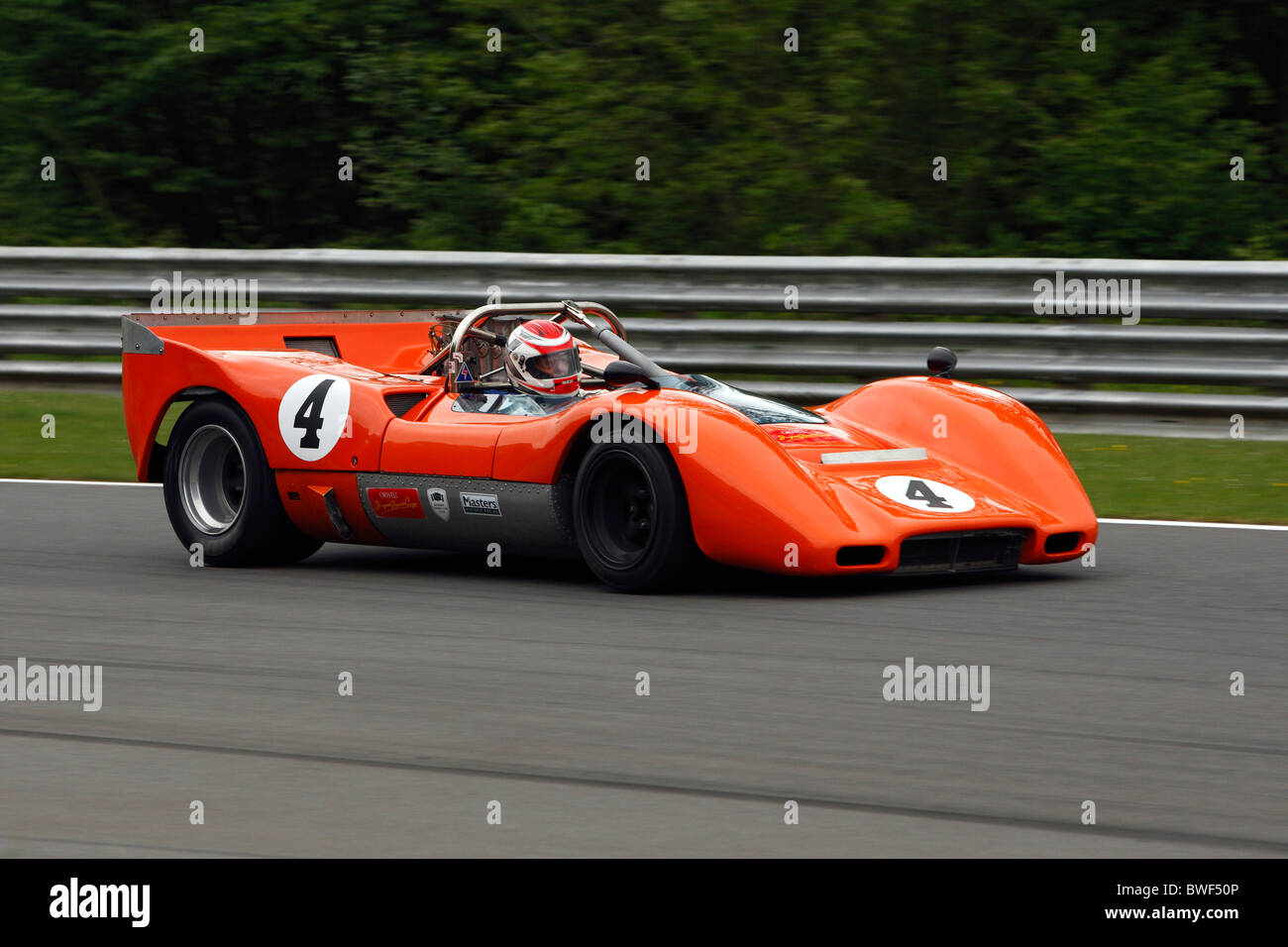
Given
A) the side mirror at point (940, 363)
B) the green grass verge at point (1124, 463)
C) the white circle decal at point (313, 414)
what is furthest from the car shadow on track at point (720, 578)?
the green grass verge at point (1124, 463)

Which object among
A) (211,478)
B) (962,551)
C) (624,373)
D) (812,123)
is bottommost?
(962,551)

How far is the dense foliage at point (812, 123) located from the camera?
15.2 meters

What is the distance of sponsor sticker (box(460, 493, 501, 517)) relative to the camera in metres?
8.02

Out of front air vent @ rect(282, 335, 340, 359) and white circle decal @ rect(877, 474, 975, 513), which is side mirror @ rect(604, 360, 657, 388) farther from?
front air vent @ rect(282, 335, 340, 359)

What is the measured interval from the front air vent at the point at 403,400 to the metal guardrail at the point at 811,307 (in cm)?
402

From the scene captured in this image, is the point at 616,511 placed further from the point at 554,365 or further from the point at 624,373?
the point at 554,365

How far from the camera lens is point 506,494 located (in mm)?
7965

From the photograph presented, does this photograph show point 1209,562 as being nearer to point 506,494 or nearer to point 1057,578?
point 1057,578

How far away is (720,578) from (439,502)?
45.3 inches

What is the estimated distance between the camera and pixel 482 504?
8.05 metres

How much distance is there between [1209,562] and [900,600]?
1.52 metres

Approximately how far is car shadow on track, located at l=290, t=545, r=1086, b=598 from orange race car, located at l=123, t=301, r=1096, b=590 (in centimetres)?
13

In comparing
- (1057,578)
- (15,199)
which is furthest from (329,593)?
(15,199)

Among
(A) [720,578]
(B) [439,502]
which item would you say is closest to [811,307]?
(A) [720,578]
